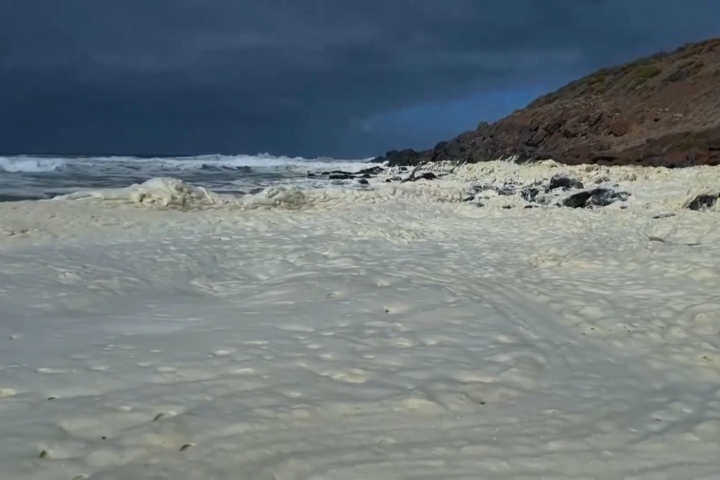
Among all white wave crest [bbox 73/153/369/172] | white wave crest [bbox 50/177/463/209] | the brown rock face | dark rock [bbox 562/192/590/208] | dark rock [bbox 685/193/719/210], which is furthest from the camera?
white wave crest [bbox 73/153/369/172]

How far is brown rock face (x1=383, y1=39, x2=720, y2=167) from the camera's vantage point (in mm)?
26000

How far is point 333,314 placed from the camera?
583 cm

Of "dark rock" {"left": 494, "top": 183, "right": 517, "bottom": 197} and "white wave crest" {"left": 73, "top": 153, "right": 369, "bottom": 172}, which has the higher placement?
"white wave crest" {"left": 73, "top": 153, "right": 369, "bottom": 172}

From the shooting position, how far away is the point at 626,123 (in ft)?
129

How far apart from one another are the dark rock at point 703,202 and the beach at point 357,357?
3583 millimetres

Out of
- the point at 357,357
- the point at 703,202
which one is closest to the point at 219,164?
the point at 703,202

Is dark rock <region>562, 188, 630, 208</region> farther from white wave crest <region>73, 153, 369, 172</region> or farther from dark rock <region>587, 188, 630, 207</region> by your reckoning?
white wave crest <region>73, 153, 369, 172</region>

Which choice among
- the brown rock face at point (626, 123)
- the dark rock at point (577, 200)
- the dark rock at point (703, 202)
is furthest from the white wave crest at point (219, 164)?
the dark rock at point (703, 202)

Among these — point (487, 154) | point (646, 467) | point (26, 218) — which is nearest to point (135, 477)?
point (646, 467)

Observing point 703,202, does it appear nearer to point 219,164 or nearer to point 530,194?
point 530,194

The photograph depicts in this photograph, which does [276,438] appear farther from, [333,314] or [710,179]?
[710,179]

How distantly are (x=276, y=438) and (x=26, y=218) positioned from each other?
436 inches

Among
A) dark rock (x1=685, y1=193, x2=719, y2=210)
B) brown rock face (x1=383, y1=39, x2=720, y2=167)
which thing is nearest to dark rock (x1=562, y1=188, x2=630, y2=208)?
dark rock (x1=685, y1=193, x2=719, y2=210)

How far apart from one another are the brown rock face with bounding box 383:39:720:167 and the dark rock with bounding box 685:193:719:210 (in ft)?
28.7
